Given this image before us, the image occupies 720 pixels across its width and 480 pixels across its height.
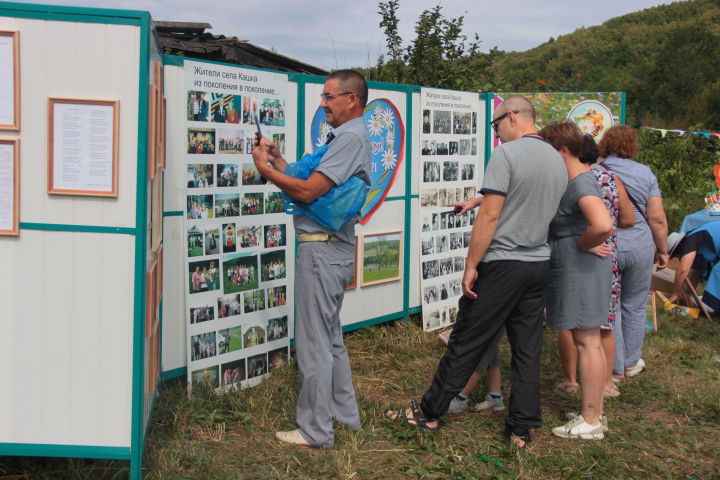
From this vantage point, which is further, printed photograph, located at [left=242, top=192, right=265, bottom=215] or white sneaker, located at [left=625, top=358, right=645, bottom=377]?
white sneaker, located at [left=625, top=358, right=645, bottom=377]

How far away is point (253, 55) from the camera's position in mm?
9398

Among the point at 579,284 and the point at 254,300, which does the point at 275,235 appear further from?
the point at 579,284

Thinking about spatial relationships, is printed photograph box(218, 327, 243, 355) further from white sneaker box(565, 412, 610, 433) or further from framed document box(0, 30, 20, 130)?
white sneaker box(565, 412, 610, 433)

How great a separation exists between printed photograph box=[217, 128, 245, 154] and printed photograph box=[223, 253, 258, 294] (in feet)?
2.14

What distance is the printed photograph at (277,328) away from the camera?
15.7ft

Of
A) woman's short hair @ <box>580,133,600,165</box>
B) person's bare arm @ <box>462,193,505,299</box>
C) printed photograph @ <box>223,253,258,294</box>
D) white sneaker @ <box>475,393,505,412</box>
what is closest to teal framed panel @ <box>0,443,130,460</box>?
printed photograph @ <box>223,253,258,294</box>

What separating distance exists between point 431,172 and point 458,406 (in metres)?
2.39

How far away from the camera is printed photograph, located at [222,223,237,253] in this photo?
443 cm

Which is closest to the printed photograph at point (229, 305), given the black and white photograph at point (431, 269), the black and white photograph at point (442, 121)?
the black and white photograph at point (431, 269)

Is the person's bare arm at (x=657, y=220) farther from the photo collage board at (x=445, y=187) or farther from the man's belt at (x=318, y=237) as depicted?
the man's belt at (x=318, y=237)

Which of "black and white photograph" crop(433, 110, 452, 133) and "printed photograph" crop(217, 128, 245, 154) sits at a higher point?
"black and white photograph" crop(433, 110, 452, 133)

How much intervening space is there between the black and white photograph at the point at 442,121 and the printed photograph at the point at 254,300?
2.43 m

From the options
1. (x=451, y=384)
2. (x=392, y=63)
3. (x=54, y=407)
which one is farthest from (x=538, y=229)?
(x=392, y=63)

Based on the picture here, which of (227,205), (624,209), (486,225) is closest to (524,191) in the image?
(486,225)
